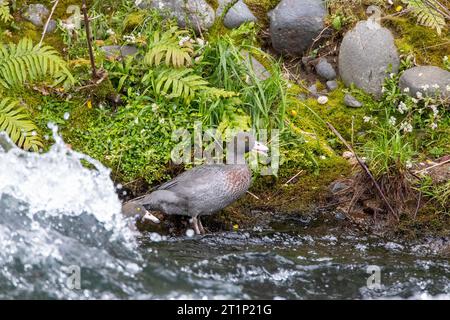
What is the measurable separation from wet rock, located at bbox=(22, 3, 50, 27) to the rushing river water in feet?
6.68

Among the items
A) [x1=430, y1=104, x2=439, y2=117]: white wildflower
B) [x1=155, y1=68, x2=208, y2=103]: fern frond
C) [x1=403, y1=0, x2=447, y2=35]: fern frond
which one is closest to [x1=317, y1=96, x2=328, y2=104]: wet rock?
[x1=430, y1=104, x2=439, y2=117]: white wildflower

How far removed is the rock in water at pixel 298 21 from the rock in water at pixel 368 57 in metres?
0.39

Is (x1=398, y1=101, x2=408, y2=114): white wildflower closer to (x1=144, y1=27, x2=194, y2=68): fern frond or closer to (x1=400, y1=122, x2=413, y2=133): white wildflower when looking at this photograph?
(x1=400, y1=122, x2=413, y2=133): white wildflower

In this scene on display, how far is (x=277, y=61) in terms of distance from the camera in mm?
9016

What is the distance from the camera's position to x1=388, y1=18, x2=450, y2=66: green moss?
28.6 ft

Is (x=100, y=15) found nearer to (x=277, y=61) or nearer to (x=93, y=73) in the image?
(x=93, y=73)

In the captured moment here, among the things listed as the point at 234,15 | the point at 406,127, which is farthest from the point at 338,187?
the point at 234,15

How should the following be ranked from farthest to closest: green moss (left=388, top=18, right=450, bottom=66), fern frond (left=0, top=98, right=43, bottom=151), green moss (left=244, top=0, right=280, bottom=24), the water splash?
1. green moss (left=244, top=0, right=280, bottom=24)
2. green moss (left=388, top=18, right=450, bottom=66)
3. fern frond (left=0, top=98, right=43, bottom=151)
4. the water splash

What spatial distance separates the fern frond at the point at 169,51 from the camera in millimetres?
7898

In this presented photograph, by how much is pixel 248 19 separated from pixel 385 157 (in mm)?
2491

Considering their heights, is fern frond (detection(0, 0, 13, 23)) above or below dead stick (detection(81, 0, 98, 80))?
above

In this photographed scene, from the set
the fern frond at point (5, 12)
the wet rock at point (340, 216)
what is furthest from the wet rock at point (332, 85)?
the fern frond at point (5, 12)

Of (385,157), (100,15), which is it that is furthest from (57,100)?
(385,157)

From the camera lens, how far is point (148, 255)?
6422 millimetres
